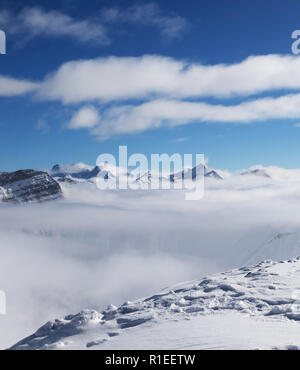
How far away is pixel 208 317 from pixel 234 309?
76.8 inches

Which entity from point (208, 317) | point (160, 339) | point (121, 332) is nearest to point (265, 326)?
point (208, 317)

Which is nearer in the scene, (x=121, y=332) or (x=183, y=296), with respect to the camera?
(x=121, y=332)

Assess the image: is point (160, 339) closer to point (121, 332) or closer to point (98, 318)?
point (121, 332)

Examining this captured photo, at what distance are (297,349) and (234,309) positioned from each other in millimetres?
6765

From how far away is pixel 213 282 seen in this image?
84.9 feet

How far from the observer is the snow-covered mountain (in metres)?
14.3

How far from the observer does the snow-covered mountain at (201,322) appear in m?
14.3

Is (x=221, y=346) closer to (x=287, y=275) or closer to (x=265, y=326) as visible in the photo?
(x=265, y=326)

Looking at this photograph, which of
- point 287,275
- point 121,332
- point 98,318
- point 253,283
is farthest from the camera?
point 287,275

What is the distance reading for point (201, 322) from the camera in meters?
17.2

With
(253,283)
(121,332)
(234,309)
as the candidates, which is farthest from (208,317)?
(253,283)

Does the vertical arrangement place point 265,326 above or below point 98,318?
above

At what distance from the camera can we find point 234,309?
63.1 ft
